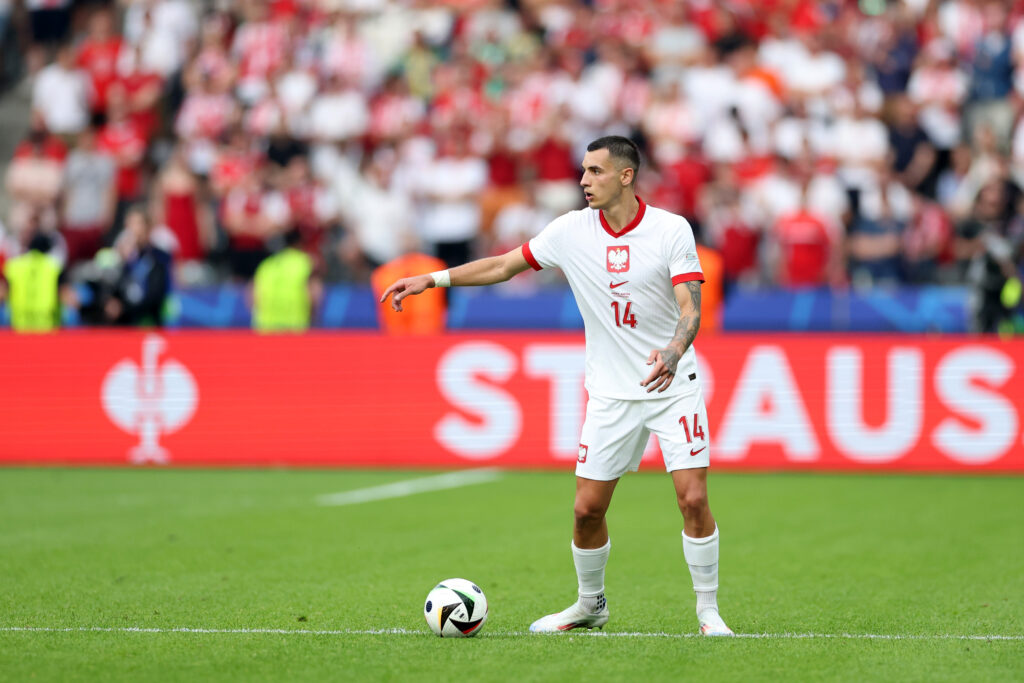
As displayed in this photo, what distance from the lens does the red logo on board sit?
7.16 m

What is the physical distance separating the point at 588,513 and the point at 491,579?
1.94 meters

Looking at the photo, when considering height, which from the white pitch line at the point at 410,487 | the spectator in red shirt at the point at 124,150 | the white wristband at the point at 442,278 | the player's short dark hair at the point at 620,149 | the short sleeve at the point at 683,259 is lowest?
the white pitch line at the point at 410,487

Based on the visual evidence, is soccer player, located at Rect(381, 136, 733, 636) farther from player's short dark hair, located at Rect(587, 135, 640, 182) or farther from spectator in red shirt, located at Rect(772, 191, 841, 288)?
spectator in red shirt, located at Rect(772, 191, 841, 288)

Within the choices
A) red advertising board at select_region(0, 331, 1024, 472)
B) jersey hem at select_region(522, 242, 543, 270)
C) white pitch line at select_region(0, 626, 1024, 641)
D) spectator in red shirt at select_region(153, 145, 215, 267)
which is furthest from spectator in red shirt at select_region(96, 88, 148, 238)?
jersey hem at select_region(522, 242, 543, 270)

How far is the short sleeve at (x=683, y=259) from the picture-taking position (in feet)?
23.0

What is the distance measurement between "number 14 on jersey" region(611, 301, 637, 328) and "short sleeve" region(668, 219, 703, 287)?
264 mm

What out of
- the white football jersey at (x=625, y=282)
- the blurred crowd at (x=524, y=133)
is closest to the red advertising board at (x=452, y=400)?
the blurred crowd at (x=524, y=133)

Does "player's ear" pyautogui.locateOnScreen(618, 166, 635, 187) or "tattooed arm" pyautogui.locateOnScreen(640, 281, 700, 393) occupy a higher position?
"player's ear" pyautogui.locateOnScreen(618, 166, 635, 187)

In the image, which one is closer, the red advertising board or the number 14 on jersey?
the number 14 on jersey

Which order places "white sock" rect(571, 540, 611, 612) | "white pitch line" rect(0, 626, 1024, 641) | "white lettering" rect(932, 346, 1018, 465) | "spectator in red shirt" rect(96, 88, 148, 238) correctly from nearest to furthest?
"white pitch line" rect(0, 626, 1024, 641) < "white sock" rect(571, 540, 611, 612) < "white lettering" rect(932, 346, 1018, 465) < "spectator in red shirt" rect(96, 88, 148, 238)

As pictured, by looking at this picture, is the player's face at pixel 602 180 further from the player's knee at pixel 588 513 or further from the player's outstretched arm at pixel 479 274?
the player's knee at pixel 588 513

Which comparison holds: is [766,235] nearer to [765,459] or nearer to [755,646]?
[765,459]

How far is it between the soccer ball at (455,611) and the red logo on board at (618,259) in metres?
1.74

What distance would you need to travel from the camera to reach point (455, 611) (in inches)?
277
